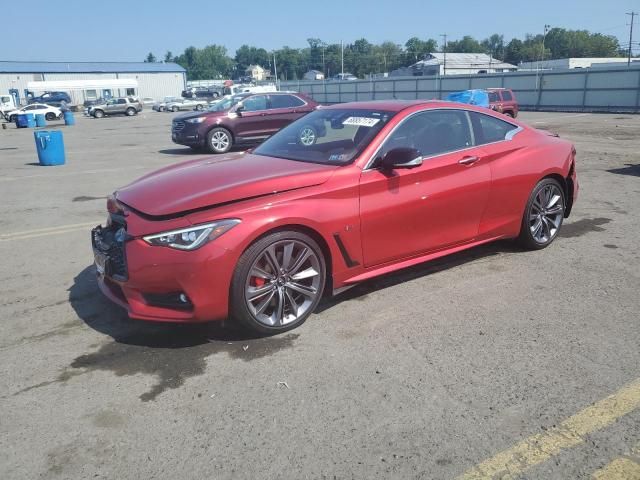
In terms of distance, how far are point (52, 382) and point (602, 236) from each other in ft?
18.5

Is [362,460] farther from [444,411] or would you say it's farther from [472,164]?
→ [472,164]

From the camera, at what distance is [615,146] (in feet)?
50.2

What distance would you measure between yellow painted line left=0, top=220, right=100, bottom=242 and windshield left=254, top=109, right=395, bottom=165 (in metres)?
3.22

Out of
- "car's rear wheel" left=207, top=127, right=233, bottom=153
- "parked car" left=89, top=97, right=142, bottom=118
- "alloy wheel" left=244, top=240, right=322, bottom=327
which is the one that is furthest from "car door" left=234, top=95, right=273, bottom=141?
"parked car" left=89, top=97, right=142, bottom=118

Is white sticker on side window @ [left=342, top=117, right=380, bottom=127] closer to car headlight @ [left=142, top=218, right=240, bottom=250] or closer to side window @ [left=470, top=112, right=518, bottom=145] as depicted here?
side window @ [left=470, top=112, right=518, bottom=145]

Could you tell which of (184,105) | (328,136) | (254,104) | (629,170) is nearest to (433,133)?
(328,136)

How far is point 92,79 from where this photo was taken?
263ft

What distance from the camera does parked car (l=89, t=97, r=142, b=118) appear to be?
Result: 44.1 metres

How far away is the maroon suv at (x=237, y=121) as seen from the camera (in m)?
15.1

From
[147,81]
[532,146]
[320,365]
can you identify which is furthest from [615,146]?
[147,81]

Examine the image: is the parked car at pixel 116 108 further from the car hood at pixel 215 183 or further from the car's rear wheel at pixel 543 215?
the car's rear wheel at pixel 543 215

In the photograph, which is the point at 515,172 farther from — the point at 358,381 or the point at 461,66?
the point at 461,66

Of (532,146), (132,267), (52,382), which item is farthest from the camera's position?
(532,146)

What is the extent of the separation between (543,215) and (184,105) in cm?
4978
